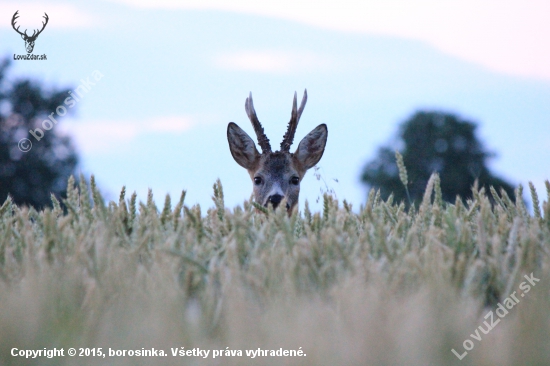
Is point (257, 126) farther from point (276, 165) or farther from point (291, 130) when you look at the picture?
point (276, 165)

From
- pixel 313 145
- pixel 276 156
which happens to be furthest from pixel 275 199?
pixel 313 145

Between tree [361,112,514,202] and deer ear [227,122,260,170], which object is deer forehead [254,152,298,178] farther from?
tree [361,112,514,202]

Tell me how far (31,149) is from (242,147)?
29.7 m

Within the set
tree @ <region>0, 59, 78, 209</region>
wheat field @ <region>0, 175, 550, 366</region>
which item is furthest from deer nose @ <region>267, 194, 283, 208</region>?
tree @ <region>0, 59, 78, 209</region>

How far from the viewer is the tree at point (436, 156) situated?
4991 centimetres

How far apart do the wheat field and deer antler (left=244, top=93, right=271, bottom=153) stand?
5772 mm

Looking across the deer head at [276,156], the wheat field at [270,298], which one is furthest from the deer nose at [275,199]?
the wheat field at [270,298]

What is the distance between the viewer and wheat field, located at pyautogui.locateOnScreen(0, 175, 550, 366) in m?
2.05

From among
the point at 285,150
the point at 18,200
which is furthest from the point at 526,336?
the point at 18,200

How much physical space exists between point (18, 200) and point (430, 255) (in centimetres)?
3485

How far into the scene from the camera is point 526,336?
2104mm

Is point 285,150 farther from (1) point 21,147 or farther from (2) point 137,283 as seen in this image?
(1) point 21,147

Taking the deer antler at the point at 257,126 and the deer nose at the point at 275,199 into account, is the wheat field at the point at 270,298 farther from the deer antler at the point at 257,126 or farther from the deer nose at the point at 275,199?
the deer antler at the point at 257,126

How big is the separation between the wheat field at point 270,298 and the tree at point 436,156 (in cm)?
4603
